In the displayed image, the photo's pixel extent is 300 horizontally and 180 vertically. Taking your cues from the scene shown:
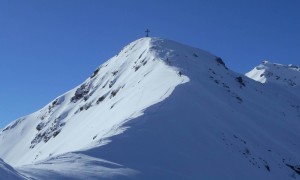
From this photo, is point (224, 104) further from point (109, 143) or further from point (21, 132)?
point (21, 132)

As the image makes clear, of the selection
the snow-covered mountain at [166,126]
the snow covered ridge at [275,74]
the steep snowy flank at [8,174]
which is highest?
the snow covered ridge at [275,74]

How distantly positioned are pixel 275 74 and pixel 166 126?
65377 millimetres

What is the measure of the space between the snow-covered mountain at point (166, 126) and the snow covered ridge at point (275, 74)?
16.7 m

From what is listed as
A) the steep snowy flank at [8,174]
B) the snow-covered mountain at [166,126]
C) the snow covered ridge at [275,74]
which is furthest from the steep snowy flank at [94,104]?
the snow covered ridge at [275,74]

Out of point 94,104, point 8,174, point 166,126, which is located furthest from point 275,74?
point 8,174

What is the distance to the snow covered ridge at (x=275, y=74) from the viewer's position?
3087 inches

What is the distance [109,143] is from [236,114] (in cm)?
1551

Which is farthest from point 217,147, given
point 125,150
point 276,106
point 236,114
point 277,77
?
point 277,77

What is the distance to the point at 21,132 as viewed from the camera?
6397 centimetres

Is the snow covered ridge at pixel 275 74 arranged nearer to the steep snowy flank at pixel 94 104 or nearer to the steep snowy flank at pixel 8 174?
the steep snowy flank at pixel 94 104

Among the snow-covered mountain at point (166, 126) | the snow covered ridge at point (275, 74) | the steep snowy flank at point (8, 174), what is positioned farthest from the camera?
the snow covered ridge at point (275, 74)

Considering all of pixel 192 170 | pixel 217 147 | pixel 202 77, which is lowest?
pixel 192 170

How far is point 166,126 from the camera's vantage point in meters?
23.4

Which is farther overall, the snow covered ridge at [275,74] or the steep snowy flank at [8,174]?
the snow covered ridge at [275,74]
